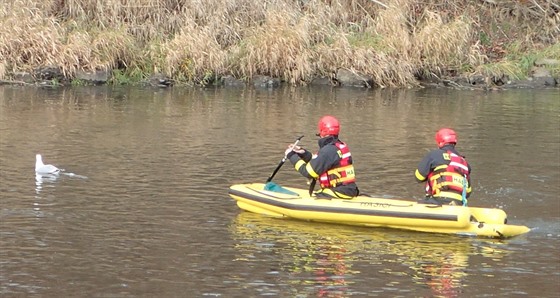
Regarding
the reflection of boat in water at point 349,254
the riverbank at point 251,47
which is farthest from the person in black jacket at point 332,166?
the riverbank at point 251,47

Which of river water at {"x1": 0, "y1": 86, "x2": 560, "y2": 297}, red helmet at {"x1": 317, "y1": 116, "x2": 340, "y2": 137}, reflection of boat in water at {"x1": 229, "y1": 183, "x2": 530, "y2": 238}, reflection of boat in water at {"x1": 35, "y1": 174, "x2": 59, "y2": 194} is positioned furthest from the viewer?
reflection of boat in water at {"x1": 35, "y1": 174, "x2": 59, "y2": 194}

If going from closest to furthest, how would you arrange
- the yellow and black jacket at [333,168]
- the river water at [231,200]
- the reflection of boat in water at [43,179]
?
1. the river water at [231,200]
2. the yellow and black jacket at [333,168]
3. the reflection of boat in water at [43,179]

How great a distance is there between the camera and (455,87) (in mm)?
32812

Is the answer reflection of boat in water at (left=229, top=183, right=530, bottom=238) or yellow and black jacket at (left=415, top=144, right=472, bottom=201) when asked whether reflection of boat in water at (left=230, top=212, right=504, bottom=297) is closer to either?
reflection of boat in water at (left=229, top=183, right=530, bottom=238)

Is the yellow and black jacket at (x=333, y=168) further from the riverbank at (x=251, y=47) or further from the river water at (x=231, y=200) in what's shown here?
the riverbank at (x=251, y=47)

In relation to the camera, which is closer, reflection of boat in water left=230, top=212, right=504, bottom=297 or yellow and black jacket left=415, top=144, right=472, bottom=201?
reflection of boat in water left=230, top=212, right=504, bottom=297

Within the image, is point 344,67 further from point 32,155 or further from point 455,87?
point 32,155

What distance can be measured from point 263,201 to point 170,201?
62.7 inches

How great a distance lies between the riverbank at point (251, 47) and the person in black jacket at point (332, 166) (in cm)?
1765

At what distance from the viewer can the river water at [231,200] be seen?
37.3 feet

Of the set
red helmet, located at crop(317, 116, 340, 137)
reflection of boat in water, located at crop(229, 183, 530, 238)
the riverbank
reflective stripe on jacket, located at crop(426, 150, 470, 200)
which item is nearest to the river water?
reflection of boat in water, located at crop(229, 183, 530, 238)

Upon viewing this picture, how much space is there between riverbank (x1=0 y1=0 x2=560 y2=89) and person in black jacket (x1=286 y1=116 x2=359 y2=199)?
1765cm

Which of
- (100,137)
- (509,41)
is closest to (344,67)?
(509,41)

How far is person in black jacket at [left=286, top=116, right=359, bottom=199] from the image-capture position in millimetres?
14133
